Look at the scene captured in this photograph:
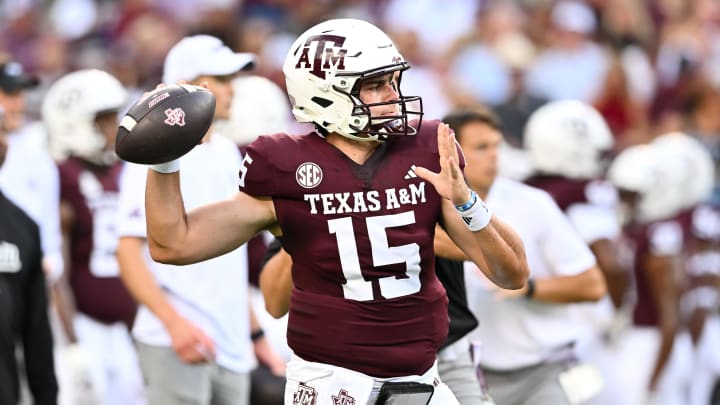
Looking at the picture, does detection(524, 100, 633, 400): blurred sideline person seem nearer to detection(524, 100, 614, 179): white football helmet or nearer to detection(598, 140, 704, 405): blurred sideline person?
detection(524, 100, 614, 179): white football helmet

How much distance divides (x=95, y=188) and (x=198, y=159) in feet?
7.72

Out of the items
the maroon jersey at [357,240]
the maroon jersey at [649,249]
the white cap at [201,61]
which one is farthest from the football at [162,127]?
the maroon jersey at [649,249]

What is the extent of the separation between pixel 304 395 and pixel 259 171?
2.36 ft

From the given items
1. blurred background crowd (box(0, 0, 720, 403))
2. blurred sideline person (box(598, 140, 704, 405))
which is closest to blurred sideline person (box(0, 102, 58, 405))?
blurred sideline person (box(598, 140, 704, 405))

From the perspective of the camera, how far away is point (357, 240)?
4.37 m

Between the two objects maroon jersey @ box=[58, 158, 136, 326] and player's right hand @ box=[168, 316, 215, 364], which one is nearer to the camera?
player's right hand @ box=[168, 316, 215, 364]

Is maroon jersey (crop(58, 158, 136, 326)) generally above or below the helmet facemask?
below

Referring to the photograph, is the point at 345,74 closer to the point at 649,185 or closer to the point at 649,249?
the point at 649,249

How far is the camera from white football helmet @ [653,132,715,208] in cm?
969

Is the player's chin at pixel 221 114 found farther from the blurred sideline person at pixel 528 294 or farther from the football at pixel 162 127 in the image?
the football at pixel 162 127

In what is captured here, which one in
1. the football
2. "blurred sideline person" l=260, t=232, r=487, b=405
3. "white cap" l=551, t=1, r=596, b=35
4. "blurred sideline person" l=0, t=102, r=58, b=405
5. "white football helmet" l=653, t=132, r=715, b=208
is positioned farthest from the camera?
"white cap" l=551, t=1, r=596, b=35

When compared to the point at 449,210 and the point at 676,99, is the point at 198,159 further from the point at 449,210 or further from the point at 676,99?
the point at 676,99

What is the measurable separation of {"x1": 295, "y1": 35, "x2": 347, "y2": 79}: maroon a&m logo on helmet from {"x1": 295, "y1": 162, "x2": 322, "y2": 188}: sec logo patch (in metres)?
0.32

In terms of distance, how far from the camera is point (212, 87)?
6094 mm
